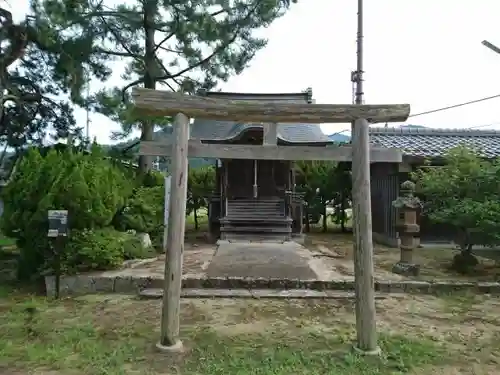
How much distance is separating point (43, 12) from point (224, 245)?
238 inches

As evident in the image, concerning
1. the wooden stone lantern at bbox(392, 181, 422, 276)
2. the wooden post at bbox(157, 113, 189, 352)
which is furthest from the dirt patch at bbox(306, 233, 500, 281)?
the wooden post at bbox(157, 113, 189, 352)

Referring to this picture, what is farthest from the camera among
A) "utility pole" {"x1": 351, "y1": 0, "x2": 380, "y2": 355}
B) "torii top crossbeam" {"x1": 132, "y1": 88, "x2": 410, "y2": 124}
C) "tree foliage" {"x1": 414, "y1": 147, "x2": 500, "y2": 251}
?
"tree foliage" {"x1": 414, "y1": 147, "x2": 500, "y2": 251}

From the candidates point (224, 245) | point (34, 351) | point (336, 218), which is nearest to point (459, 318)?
point (34, 351)

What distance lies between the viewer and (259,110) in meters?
4.09

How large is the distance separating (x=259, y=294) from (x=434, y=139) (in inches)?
346

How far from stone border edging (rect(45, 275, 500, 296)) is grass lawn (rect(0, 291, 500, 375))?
28 cm

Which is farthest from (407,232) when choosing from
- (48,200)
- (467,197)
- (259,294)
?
(48,200)

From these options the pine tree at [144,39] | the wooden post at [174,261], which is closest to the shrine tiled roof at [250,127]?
the pine tree at [144,39]

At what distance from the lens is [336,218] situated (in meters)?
13.4


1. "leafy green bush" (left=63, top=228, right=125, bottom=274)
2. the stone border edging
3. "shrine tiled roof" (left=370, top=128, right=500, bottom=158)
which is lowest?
the stone border edging

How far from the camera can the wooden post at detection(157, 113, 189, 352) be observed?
384cm

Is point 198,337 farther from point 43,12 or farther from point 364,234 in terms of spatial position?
point 43,12

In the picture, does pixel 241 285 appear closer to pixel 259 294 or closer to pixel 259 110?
pixel 259 294

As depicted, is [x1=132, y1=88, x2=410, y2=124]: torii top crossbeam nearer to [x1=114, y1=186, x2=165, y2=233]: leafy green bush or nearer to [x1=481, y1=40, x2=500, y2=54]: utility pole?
[x1=481, y1=40, x2=500, y2=54]: utility pole
